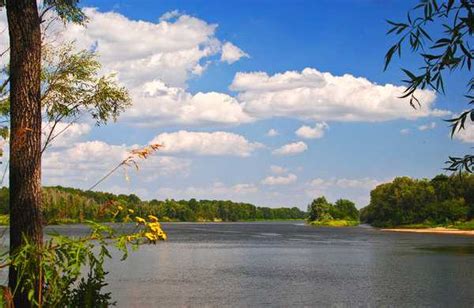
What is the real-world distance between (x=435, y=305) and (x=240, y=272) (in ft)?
61.5

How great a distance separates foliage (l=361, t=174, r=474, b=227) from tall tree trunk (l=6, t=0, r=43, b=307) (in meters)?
133

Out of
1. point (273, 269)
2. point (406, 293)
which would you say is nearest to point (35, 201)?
point (406, 293)

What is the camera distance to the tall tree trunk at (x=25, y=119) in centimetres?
810

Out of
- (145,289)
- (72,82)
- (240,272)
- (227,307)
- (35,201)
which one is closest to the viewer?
(35,201)

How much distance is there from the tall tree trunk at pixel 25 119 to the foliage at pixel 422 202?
133m

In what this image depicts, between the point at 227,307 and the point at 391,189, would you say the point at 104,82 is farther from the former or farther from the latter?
the point at 391,189

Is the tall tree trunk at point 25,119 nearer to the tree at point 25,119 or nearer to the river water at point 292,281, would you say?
the tree at point 25,119

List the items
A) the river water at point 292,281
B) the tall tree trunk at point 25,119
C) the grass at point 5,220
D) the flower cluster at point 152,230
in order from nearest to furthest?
the flower cluster at point 152,230 < the tall tree trunk at point 25,119 < the grass at point 5,220 < the river water at point 292,281

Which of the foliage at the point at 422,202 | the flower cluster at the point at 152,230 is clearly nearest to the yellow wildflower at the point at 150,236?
the flower cluster at the point at 152,230

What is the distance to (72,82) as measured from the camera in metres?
13.9

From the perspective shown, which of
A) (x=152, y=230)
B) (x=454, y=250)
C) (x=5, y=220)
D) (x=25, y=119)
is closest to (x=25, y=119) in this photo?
(x=25, y=119)

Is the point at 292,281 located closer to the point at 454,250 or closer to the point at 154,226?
the point at 154,226

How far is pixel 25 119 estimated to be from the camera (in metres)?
8.35

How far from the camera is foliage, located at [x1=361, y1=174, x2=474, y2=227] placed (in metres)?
141
